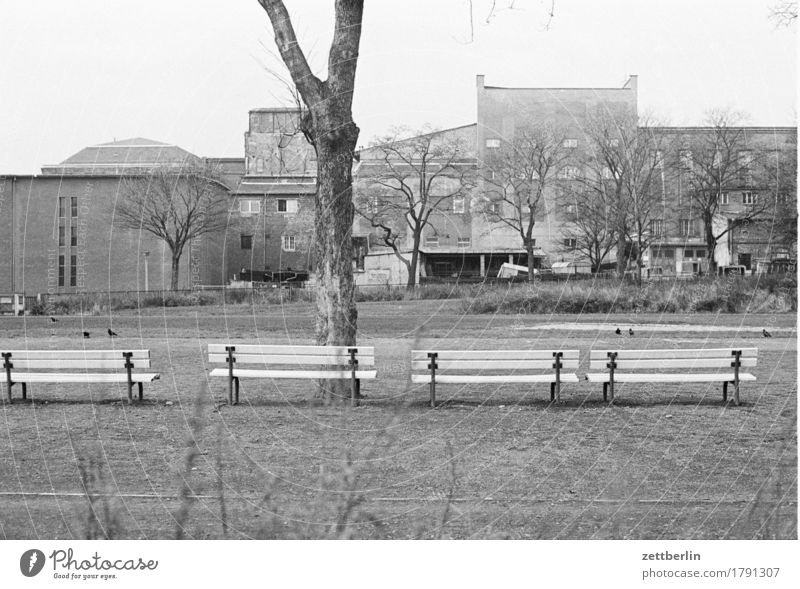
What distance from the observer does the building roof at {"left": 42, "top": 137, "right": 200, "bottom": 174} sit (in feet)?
174

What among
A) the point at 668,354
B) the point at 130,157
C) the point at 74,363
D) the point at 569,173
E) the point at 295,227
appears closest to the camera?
the point at 668,354

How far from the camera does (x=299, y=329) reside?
83.2ft

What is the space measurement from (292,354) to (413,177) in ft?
100

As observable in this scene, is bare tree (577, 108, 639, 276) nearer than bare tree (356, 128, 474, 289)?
Yes

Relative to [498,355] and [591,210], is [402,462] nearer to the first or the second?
[498,355]

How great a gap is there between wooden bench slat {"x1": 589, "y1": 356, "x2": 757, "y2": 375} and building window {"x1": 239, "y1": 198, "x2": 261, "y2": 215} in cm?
4876

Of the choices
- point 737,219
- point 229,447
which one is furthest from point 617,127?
point 229,447

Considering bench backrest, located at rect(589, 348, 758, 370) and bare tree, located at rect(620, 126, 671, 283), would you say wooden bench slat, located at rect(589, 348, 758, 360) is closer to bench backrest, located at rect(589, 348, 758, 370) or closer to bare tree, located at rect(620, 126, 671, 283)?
bench backrest, located at rect(589, 348, 758, 370)

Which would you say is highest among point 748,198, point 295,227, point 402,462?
point 748,198

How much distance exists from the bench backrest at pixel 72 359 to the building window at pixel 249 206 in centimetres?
4715

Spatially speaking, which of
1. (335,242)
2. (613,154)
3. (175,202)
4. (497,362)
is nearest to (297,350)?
(335,242)

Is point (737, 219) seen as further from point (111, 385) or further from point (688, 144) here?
point (111, 385)

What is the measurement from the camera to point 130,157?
184 ft

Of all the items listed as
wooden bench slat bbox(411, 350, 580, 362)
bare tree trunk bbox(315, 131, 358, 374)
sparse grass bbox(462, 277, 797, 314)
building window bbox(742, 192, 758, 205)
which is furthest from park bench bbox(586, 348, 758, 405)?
building window bbox(742, 192, 758, 205)
